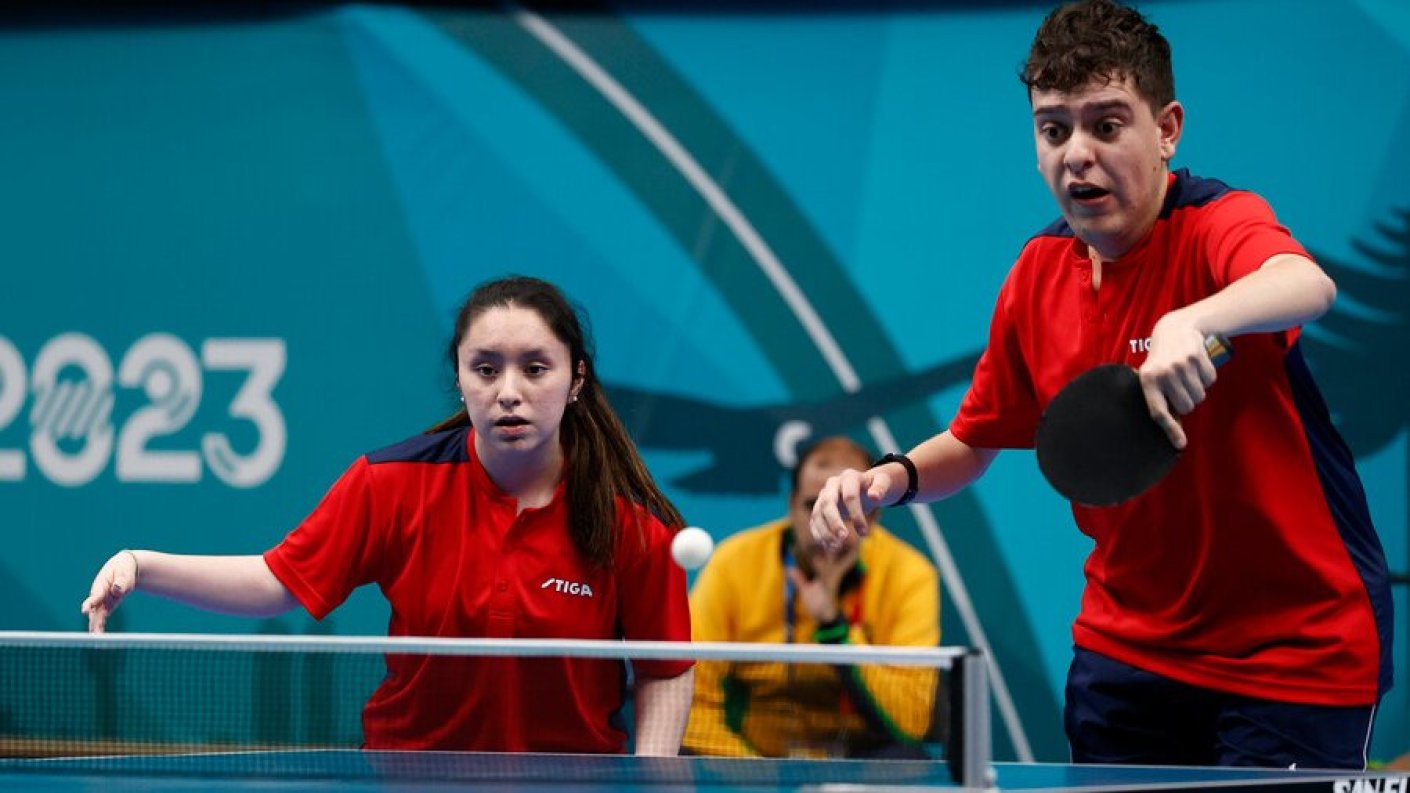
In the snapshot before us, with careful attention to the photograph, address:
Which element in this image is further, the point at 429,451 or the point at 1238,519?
the point at 429,451

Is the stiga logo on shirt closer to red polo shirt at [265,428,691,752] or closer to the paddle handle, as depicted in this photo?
red polo shirt at [265,428,691,752]

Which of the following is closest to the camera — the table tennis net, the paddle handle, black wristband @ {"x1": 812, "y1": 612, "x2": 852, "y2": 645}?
the paddle handle

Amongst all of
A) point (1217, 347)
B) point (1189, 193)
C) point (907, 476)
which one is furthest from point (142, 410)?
point (1217, 347)

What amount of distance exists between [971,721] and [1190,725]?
0.80 meters

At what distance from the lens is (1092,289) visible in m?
2.93

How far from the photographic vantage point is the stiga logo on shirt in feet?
11.1

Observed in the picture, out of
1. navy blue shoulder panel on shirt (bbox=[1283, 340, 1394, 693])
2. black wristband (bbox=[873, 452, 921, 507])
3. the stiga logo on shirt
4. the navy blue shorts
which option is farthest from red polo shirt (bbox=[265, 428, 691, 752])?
navy blue shoulder panel on shirt (bbox=[1283, 340, 1394, 693])

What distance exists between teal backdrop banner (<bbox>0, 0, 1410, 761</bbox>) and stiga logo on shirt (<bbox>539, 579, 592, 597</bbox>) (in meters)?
2.75

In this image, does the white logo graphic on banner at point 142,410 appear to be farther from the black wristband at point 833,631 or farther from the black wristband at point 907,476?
the black wristband at point 907,476

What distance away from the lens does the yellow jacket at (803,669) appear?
3.38 metres

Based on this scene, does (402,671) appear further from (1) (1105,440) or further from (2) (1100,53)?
(2) (1100,53)

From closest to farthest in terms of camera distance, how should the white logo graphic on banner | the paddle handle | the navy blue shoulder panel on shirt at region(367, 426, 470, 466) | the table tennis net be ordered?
1. the paddle handle
2. the table tennis net
3. the navy blue shoulder panel on shirt at region(367, 426, 470, 466)
4. the white logo graphic on banner

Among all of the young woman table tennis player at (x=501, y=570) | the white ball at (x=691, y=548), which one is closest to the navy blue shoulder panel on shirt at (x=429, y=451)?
the young woman table tennis player at (x=501, y=570)

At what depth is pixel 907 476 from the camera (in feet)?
10.2
